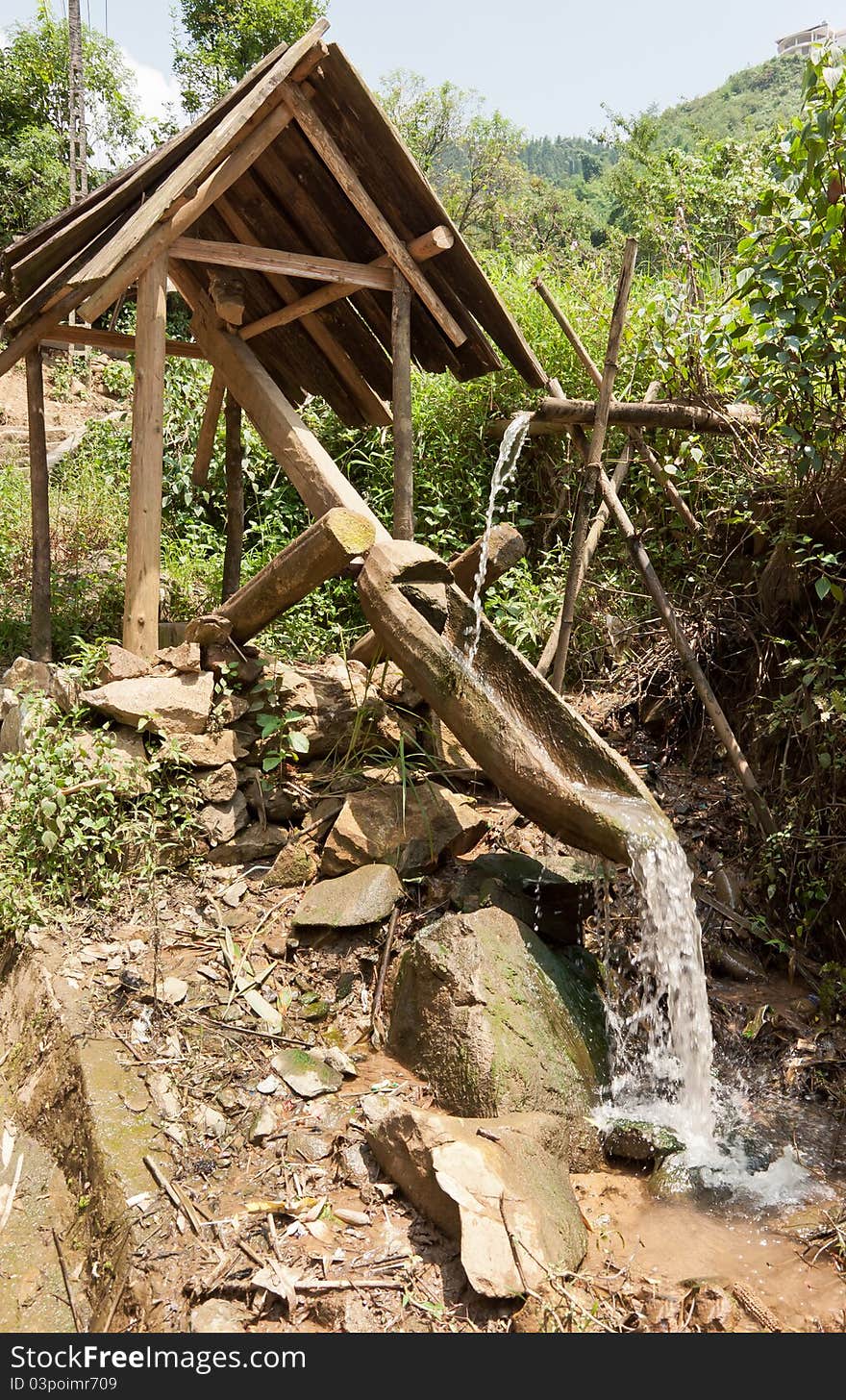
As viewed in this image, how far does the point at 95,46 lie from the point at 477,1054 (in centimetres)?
2196

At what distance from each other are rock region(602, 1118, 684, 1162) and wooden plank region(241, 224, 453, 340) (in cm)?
470

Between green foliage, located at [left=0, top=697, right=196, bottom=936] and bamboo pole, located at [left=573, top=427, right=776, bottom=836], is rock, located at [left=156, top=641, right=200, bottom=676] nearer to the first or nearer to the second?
green foliage, located at [left=0, top=697, right=196, bottom=936]

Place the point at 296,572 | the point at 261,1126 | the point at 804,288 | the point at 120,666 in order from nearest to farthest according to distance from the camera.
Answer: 1. the point at 261,1126
2. the point at 804,288
3. the point at 296,572
4. the point at 120,666

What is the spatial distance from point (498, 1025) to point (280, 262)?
433 centimetres

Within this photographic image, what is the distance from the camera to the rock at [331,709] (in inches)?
208

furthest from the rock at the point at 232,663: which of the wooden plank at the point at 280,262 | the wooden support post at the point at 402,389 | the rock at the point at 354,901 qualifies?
the wooden plank at the point at 280,262

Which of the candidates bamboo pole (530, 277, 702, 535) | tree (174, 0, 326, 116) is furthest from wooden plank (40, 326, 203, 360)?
tree (174, 0, 326, 116)

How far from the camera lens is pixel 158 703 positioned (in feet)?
15.8

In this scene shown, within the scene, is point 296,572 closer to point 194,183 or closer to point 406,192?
point 194,183

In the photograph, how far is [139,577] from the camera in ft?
17.0

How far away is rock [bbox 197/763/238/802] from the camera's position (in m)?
4.86

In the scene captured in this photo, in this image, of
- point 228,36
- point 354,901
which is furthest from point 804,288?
point 228,36

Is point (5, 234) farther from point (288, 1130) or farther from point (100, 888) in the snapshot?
point (288, 1130)
